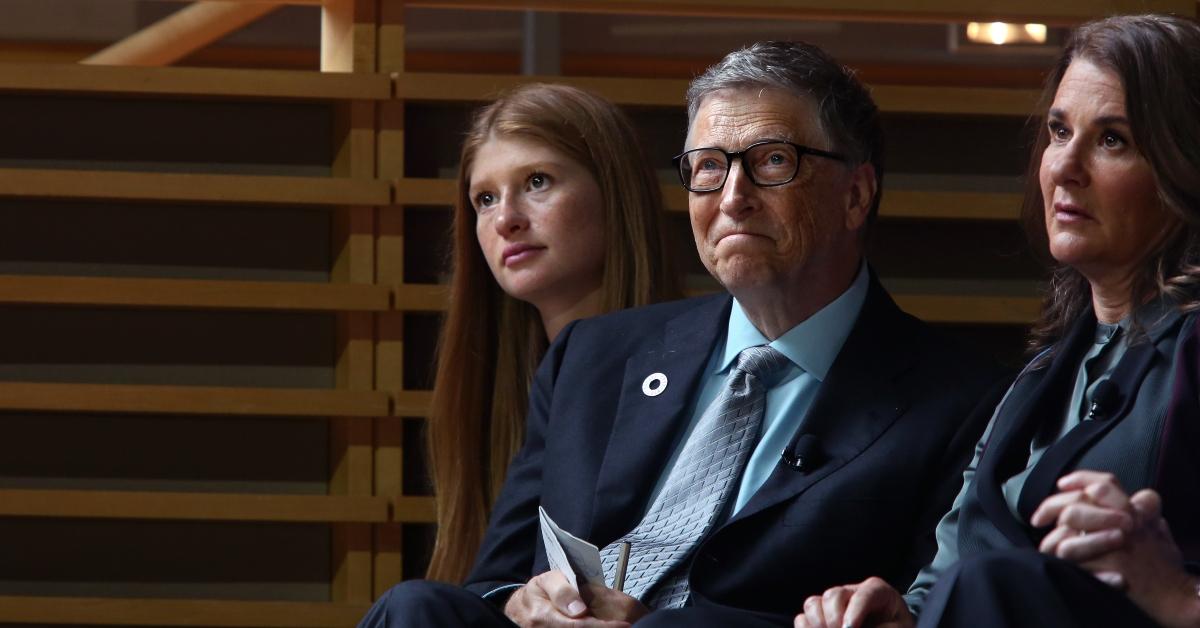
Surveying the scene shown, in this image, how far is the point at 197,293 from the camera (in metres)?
3.26

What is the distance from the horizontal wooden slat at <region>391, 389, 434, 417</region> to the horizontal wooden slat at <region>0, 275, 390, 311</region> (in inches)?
6.6

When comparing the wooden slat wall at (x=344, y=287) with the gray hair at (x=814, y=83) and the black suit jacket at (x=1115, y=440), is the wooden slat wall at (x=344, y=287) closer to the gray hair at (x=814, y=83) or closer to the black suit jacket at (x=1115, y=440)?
the gray hair at (x=814, y=83)

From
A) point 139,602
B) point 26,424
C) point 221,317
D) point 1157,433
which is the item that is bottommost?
point 139,602

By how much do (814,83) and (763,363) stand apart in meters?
0.42

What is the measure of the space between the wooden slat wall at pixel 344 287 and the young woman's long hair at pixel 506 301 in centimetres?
13

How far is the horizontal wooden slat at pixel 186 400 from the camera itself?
3229mm

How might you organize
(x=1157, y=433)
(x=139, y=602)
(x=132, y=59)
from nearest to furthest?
(x=1157, y=433) → (x=139, y=602) → (x=132, y=59)

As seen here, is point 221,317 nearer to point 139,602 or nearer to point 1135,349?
point 139,602

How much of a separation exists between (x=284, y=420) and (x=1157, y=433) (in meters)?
1.78

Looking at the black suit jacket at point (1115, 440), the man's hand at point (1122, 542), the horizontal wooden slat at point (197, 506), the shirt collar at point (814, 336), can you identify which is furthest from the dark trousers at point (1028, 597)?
the horizontal wooden slat at point (197, 506)

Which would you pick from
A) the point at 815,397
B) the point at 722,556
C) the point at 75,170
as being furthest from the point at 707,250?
the point at 75,170

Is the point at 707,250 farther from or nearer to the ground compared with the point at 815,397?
farther from the ground

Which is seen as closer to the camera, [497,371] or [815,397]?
[815,397]

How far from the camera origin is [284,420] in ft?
10.9
